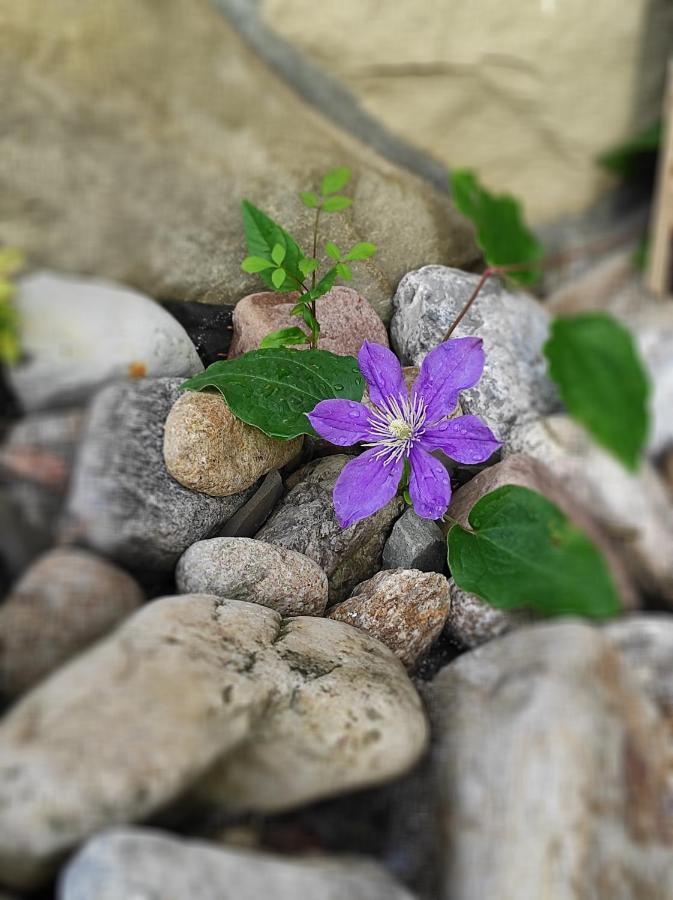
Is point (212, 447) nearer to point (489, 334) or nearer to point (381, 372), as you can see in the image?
point (381, 372)

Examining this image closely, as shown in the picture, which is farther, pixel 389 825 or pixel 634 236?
pixel 634 236

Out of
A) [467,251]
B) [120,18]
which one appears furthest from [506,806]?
[120,18]

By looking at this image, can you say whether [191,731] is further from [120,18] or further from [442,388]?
[120,18]

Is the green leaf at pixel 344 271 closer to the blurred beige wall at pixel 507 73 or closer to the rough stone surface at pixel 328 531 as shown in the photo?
the rough stone surface at pixel 328 531

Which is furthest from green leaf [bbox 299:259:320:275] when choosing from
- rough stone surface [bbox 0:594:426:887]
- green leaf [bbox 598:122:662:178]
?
green leaf [bbox 598:122:662:178]

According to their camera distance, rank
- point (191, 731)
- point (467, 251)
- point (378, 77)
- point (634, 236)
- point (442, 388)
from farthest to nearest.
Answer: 1. point (634, 236)
2. point (378, 77)
3. point (467, 251)
4. point (442, 388)
5. point (191, 731)

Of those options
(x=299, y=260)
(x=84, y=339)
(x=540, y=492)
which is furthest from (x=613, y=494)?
(x=84, y=339)

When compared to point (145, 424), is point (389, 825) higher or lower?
lower

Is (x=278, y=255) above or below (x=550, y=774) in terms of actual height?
above
